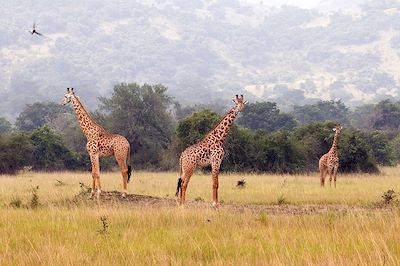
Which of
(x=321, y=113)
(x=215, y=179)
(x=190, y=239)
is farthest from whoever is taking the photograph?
(x=321, y=113)

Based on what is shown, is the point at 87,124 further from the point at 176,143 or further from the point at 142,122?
the point at 142,122

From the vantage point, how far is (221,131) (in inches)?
627

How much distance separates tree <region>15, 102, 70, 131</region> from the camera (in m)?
73.4

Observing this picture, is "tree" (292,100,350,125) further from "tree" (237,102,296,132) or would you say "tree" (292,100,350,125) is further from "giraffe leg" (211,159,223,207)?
"giraffe leg" (211,159,223,207)

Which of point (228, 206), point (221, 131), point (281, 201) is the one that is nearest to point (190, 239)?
point (228, 206)

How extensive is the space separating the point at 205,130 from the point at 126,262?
29.9m

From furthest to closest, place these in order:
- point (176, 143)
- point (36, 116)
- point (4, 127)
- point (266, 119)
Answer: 1. point (4, 127)
2. point (36, 116)
3. point (266, 119)
4. point (176, 143)

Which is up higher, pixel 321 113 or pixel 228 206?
pixel 321 113

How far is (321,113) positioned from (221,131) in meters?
72.4

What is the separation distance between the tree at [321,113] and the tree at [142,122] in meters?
40.2

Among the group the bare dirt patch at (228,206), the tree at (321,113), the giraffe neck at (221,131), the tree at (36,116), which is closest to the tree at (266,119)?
the tree at (321,113)

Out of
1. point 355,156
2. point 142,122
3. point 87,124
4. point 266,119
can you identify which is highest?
point 266,119

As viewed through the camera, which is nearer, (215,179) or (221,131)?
(215,179)

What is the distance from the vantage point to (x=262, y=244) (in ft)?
27.3
